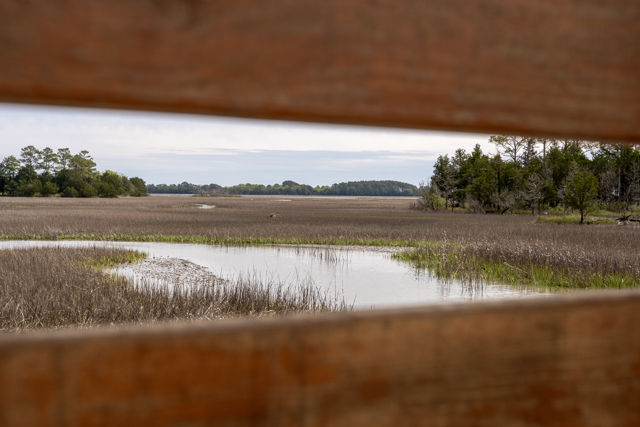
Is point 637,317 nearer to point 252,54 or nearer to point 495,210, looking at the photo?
point 252,54

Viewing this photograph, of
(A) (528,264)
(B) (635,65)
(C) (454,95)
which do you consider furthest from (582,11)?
(A) (528,264)

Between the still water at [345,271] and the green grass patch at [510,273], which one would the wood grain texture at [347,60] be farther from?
the green grass patch at [510,273]

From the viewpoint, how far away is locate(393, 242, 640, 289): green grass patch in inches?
388

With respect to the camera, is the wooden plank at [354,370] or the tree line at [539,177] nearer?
the wooden plank at [354,370]

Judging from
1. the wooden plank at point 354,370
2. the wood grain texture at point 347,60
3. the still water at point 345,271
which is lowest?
the still water at point 345,271

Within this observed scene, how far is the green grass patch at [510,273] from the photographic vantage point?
987 cm

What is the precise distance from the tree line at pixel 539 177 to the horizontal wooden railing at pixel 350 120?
3334cm

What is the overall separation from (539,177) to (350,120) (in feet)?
133

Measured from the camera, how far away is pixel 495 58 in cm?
56

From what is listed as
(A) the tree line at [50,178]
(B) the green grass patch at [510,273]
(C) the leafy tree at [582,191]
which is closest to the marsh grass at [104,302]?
(B) the green grass patch at [510,273]

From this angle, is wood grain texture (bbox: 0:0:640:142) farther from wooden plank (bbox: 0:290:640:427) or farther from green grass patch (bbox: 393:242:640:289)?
green grass patch (bbox: 393:242:640:289)

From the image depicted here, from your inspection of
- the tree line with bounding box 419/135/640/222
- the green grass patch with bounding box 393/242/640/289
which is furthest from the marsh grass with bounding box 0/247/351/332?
the tree line with bounding box 419/135/640/222

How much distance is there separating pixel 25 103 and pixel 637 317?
773 millimetres

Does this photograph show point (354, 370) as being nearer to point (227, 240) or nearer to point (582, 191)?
point (227, 240)
